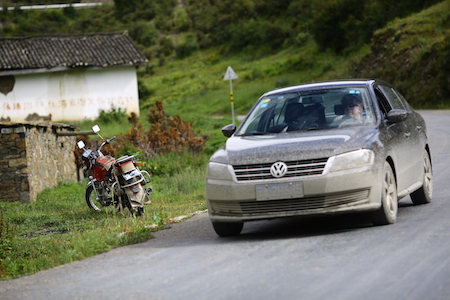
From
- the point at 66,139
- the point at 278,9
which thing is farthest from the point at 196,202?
the point at 278,9

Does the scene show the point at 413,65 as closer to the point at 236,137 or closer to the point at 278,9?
the point at 236,137

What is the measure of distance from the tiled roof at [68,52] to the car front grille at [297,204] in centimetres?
3725

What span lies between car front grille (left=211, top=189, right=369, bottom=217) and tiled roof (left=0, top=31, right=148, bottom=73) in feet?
122

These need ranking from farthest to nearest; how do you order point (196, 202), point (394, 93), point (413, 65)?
point (413, 65)
point (196, 202)
point (394, 93)

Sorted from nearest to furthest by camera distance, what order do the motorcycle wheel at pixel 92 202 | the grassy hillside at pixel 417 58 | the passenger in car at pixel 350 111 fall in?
the passenger in car at pixel 350 111
the motorcycle wheel at pixel 92 202
the grassy hillside at pixel 417 58

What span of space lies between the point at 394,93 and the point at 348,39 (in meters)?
52.6

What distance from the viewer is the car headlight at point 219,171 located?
9289 millimetres

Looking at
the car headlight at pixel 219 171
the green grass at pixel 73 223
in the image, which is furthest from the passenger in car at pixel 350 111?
the green grass at pixel 73 223

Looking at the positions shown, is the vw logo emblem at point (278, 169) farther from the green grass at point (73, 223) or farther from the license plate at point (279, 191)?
the green grass at point (73, 223)

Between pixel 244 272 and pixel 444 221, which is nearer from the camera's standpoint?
pixel 244 272

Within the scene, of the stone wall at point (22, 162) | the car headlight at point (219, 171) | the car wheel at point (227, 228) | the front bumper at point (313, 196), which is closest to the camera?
the front bumper at point (313, 196)

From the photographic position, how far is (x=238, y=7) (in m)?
98.1

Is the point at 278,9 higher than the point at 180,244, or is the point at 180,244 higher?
the point at 278,9

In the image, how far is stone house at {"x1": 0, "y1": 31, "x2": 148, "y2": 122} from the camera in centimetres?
4556
